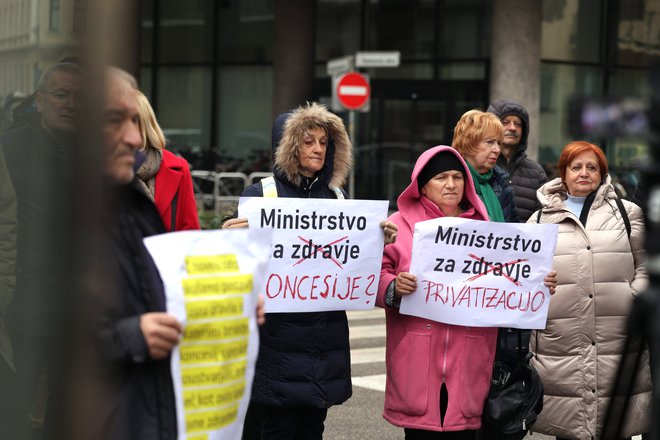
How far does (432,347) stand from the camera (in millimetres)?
5223

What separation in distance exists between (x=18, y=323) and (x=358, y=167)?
22255 millimetres

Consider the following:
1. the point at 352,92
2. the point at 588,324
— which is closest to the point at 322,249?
the point at 588,324

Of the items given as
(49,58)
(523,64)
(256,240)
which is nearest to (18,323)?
(49,58)

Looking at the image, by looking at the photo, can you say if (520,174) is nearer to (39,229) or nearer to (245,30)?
(39,229)

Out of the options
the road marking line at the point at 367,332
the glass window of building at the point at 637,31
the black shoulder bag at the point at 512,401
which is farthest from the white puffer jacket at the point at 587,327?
the glass window of building at the point at 637,31

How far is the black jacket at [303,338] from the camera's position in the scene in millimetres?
5160

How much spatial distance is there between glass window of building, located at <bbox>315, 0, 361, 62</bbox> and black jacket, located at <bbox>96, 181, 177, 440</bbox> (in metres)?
22.3

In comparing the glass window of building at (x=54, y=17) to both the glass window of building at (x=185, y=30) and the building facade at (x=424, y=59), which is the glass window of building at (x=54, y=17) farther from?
the glass window of building at (x=185, y=30)

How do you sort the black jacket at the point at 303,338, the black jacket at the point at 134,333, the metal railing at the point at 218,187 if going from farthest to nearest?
the metal railing at the point at 218,187
the black jacket at the point at 303,338
the black jacket at the point at 134,333

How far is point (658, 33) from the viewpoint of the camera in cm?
2525

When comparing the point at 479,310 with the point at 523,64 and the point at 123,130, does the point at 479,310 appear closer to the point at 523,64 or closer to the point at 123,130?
the point at 123,130

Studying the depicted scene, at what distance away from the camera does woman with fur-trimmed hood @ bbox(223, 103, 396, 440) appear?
5168 millimetres

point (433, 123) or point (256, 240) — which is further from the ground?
point (433, 123)

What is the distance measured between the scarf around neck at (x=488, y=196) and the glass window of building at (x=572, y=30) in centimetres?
1859
